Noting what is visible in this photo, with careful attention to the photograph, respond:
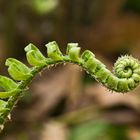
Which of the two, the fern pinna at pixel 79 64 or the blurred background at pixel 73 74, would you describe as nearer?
the fern pinna at pixel 79 64

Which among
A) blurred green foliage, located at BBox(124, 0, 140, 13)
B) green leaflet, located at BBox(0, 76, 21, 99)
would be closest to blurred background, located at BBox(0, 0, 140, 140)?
blurred green foliage, located at BBox(124, 0, 140, 13)

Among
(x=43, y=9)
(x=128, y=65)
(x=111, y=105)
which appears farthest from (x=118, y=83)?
(x=43, y=9)

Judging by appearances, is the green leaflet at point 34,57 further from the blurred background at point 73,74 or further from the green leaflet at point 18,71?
the blurred background at point 73,74

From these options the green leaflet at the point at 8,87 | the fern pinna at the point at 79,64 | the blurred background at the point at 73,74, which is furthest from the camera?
the blurred background at the point at 73,74

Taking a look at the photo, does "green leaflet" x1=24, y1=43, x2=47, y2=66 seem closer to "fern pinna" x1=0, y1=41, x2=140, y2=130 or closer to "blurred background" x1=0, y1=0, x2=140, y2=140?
"fern pinna" x1=0, y1=41, x2=140, y2=130

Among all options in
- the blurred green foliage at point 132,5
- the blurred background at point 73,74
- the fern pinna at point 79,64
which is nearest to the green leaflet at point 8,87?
the fern pinna at point 79,64

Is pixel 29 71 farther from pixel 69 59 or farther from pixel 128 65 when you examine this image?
pixel 128 65

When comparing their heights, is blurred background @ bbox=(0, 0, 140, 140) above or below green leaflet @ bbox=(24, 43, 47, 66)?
above
